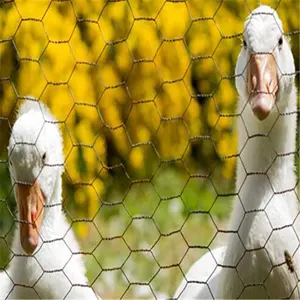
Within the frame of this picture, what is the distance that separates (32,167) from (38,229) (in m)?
0.12

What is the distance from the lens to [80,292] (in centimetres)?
220

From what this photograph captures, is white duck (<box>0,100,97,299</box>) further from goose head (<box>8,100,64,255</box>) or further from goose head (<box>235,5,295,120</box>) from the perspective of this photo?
goose head (<box>235,5,295,120</box>)

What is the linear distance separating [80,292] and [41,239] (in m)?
0.14

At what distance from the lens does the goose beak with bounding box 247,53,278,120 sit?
198 cm

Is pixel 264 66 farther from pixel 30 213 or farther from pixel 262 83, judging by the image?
pixel 30 213

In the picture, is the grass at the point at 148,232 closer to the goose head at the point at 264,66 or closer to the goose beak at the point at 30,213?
the goose beak at the point at 30,213

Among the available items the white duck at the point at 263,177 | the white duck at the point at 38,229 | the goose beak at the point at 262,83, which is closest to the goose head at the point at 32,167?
the white duck at the point at 38,229

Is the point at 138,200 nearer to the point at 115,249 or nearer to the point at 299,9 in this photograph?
the point at 115,249

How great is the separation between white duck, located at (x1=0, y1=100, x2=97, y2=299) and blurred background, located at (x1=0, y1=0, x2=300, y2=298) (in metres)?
0.65

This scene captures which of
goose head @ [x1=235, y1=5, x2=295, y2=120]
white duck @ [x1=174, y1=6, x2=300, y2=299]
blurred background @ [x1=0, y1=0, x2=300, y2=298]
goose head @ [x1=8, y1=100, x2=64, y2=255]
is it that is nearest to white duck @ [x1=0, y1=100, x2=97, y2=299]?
goose head @ [x1=8, y1=100, x2=64, y2=255]

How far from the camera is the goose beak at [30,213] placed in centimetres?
212

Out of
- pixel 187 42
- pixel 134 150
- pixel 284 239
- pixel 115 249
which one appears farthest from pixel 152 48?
pixel 284 239

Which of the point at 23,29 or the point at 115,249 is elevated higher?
the point at 23,29

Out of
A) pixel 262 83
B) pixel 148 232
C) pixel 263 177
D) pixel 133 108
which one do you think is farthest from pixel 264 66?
pixel 148 232
